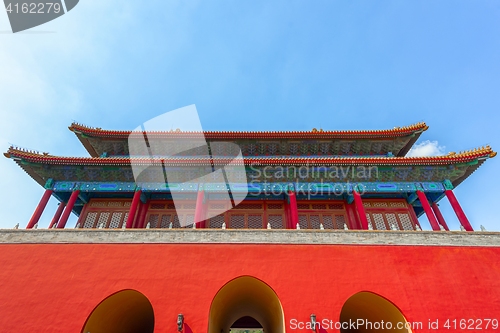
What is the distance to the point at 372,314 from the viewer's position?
834 cm

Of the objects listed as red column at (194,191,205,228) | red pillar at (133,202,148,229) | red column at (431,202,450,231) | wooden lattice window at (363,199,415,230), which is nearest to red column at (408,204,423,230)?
wooden lattice window at (363,199,415,230)

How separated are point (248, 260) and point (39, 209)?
8157mm

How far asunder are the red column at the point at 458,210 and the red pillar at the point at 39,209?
15082mm

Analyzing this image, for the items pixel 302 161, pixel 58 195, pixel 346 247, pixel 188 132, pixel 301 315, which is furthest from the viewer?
pixel 188 132

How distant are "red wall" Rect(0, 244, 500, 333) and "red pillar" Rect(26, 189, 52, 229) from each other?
239 cm

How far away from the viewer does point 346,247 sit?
819 cm

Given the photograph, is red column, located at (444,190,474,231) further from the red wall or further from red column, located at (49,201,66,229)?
red column, located at (49,201,66,229)

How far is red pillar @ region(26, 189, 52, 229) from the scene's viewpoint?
1024 cm

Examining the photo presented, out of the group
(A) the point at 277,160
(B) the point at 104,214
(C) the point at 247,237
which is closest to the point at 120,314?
(C) the point at 247,237

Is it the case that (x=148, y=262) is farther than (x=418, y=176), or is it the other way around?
(x=418, y=176)

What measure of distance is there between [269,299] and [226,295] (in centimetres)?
120

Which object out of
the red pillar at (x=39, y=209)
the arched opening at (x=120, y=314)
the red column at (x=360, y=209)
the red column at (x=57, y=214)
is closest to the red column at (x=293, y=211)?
the red column at (x=360, y=209)

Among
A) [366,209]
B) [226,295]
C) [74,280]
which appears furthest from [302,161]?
[74,280]

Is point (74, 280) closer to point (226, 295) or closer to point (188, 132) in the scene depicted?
point (226, 295)
